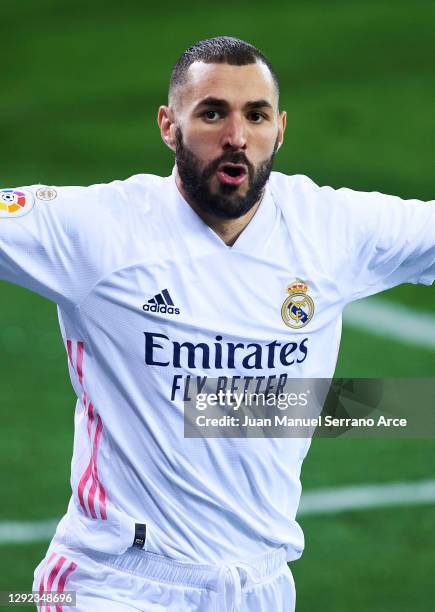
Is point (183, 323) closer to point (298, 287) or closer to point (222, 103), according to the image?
point (298, 287)

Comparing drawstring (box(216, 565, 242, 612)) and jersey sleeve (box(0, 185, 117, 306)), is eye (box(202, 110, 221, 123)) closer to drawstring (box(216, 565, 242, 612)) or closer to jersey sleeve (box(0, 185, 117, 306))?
jersey sleeve (box(0, 185, 117, 306))

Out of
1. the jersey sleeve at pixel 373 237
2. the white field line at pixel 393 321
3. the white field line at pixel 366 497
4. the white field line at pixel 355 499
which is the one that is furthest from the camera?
the white field line at pixel 393 321

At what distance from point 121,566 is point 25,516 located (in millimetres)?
3659

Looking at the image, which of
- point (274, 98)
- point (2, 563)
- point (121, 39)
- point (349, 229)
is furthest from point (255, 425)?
point (121, 39)

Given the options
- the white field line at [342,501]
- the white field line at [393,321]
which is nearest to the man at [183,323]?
the white field line at [342,501]

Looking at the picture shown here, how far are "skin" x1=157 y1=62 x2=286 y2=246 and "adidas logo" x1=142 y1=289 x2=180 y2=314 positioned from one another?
469 millimetres

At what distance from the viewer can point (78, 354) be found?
6234mm

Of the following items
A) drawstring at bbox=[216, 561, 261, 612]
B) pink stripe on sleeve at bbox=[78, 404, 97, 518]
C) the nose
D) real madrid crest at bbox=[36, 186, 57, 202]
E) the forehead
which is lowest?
drawstring at bbox=[216, 561, 261, 612]

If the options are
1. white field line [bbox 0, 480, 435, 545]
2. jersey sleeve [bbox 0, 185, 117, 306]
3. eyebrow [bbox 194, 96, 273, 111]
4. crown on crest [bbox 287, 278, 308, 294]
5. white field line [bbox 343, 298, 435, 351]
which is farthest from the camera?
white field line [bbox 343, 298, 435, 351]

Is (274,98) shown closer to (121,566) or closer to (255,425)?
(255,425)

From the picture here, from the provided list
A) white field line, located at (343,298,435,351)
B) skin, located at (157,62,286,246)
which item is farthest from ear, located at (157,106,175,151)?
white field line, located at (343,298,435,351)

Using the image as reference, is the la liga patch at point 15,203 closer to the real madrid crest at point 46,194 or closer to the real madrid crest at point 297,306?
the real madrid crest at point 46,194

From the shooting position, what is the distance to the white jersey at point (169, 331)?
6.07 metres

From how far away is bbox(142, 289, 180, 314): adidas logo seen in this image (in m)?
6.13
